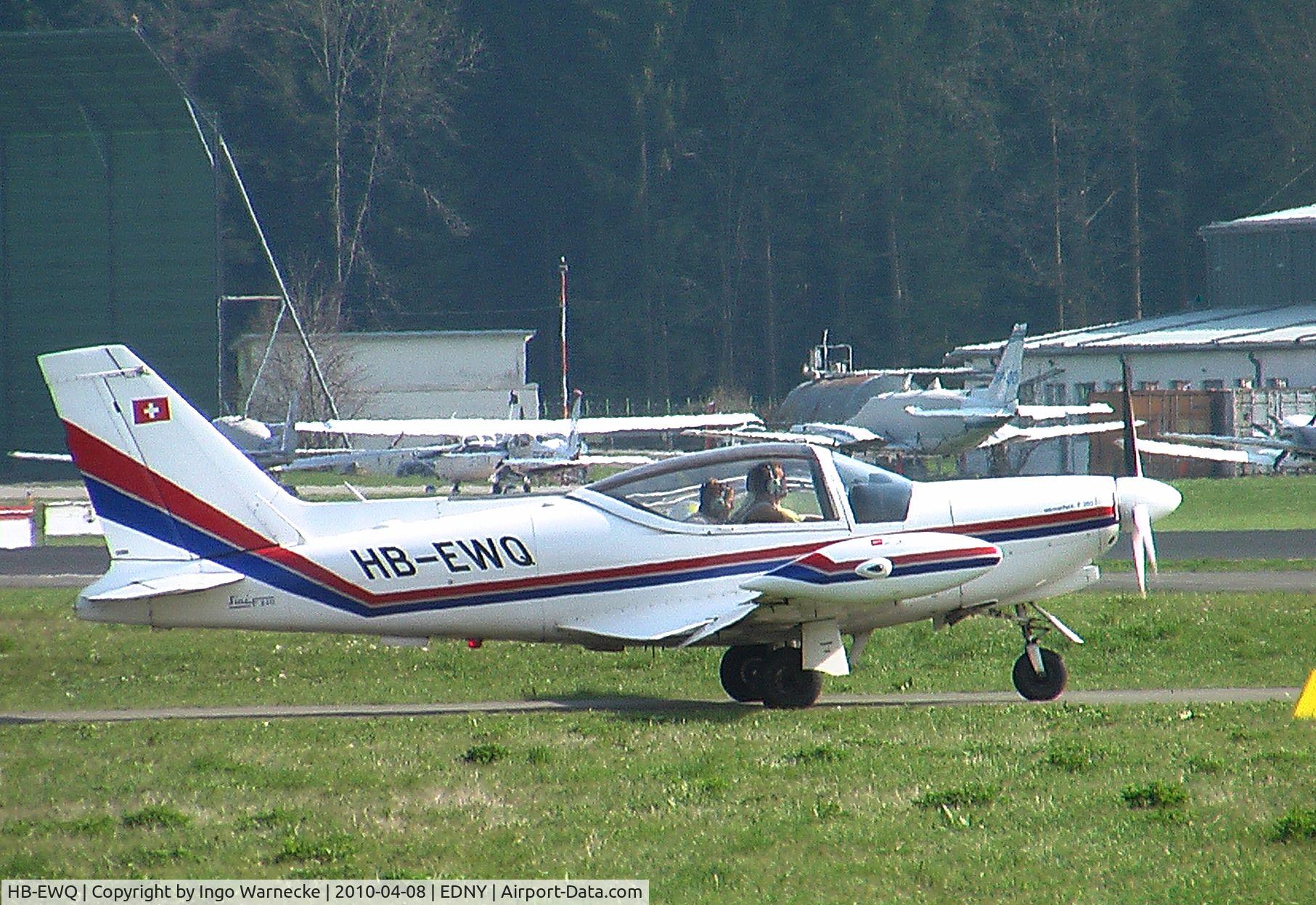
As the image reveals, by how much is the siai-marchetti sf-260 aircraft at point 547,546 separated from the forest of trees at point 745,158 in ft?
206

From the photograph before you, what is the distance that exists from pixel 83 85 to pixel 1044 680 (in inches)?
2135

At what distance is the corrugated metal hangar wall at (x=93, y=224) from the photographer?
5944 centimetres

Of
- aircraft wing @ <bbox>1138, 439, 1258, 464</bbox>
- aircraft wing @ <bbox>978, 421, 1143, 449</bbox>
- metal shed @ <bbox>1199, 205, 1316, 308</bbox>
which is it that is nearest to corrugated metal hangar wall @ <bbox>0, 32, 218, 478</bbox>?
Result: aircraft wing @ <bbox>978, 421, 1143, 449</bbox>

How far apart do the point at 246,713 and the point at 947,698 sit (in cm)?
521

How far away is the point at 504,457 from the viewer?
4444 centimetres

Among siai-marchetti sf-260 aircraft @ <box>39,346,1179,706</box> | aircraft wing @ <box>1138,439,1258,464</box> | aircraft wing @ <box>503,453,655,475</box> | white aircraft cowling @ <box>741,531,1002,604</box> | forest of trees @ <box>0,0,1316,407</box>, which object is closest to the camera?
white aircraft cowling @ <box>741,531,1002,604</box>

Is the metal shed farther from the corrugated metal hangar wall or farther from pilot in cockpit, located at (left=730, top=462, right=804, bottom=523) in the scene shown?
pilot in cockpit, located at (left=730, top=462, right=804, bottom=523)

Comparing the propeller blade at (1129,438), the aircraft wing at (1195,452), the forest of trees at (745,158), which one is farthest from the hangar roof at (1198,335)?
the propeller blade at (1129,438)

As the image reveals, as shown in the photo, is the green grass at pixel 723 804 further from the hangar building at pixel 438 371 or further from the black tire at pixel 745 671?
the hangar building at pixel 438 371

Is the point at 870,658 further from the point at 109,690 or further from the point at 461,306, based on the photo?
the point at 461,306

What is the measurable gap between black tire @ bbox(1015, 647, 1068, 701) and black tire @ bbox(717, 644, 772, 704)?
72.4 inches

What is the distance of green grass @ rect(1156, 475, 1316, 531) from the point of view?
31.6 m

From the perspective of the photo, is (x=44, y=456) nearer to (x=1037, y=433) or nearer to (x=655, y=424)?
(x=655, y=424)

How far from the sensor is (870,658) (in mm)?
15102
